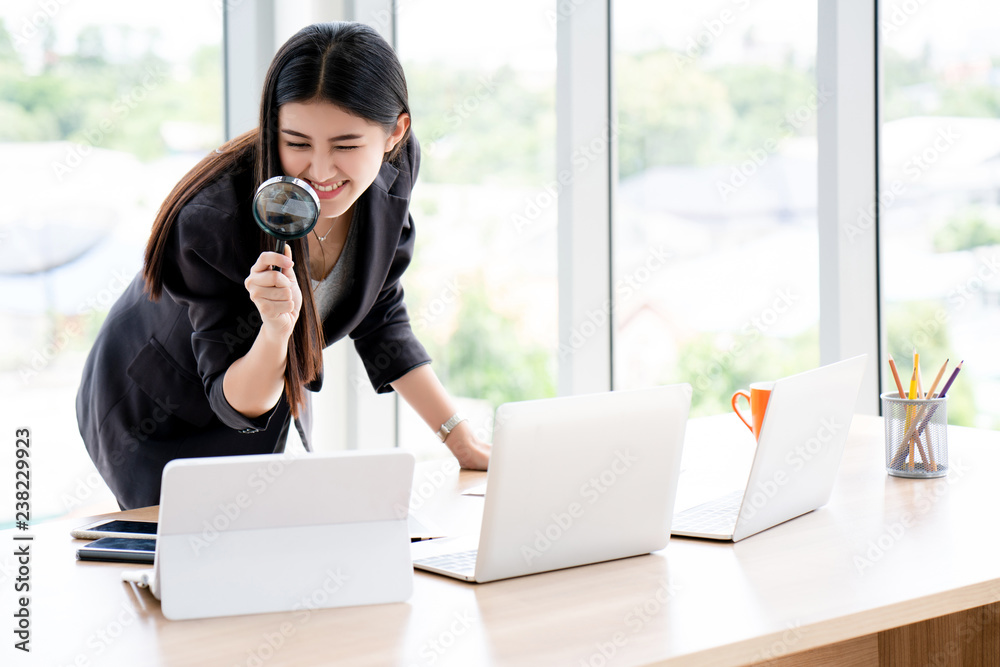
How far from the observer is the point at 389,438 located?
379cm

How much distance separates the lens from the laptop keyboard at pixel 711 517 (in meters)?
1.28

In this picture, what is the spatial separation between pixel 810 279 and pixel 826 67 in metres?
0.61

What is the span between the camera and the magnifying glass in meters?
1.30

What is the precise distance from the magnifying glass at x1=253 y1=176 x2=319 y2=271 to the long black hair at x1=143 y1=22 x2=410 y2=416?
0.14m

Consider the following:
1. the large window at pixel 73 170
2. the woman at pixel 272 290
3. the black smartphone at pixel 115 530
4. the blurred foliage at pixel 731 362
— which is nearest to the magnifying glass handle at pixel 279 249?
the woman at pixel 272 290

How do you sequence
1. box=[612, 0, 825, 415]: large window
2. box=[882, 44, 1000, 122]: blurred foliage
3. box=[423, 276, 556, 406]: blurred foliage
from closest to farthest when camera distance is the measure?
box=[882, 44, 1000, 122]: blurred foliage
box=[612, 0, 825, 415]: large window
box=[423, 276, 556, 406]: blurred foliage

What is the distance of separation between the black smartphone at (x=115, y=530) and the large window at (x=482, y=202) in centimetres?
214

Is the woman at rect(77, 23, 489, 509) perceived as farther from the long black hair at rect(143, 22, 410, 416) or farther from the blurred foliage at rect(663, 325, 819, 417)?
the blurred foliage at rect(663, 325, 819, 417)

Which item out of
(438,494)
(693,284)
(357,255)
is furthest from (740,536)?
(693,284)

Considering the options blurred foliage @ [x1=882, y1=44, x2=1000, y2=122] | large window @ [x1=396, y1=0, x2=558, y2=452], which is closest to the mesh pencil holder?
blurred foliage @ [x1=882, y1=44, x2=1000, y2=122]

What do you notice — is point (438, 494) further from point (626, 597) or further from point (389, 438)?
point (389, 438)

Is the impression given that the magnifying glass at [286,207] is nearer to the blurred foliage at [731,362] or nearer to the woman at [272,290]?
the woman at [272,290]

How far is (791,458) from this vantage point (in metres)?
1.29

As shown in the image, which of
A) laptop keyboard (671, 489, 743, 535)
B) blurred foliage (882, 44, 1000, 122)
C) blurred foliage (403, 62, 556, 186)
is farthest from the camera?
blurred foliage (403, 62, 556, 186)
